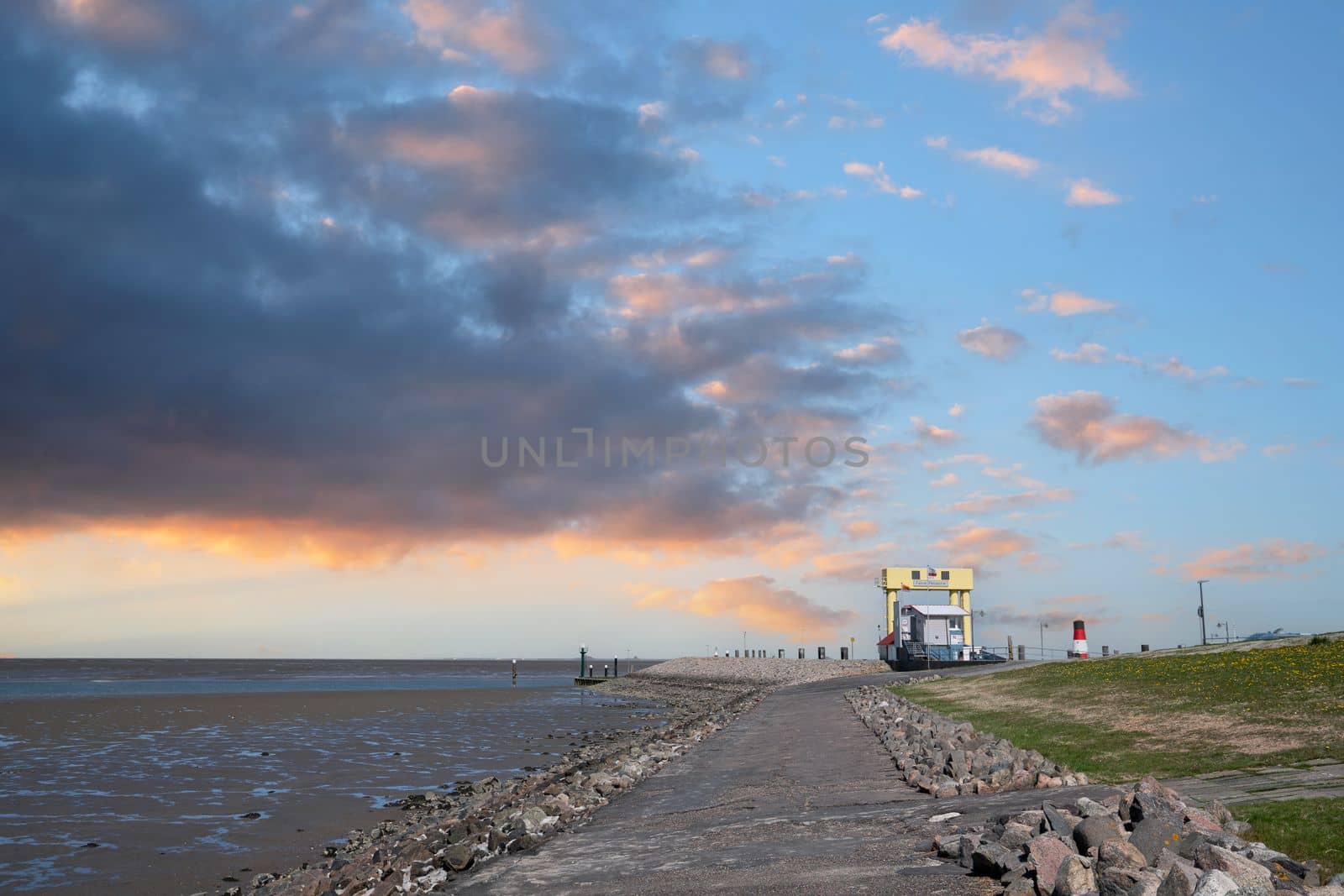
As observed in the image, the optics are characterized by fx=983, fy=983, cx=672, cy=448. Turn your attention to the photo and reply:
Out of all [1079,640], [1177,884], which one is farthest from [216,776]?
[1079,640]

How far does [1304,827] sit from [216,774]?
84.2ft

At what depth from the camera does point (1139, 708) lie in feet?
73.6

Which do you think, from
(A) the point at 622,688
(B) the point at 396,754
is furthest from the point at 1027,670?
(A) the point at 622,688

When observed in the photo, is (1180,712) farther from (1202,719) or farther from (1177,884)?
(1177,884)

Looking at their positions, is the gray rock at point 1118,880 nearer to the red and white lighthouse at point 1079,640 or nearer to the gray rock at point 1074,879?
the gray rock at point 1074,879

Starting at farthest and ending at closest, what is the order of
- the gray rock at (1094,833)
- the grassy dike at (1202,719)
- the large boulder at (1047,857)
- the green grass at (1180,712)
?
the green grass at (1180,712) → the grassy dike at (1202,719) → the gray rock at (1094,833) → the large boulder at (1047,857)

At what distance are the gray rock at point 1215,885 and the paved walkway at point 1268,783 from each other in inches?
231

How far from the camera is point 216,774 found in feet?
87.5

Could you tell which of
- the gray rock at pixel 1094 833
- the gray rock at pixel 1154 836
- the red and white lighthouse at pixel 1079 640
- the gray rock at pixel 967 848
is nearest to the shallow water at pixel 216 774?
the gray rock at pixel 967 848

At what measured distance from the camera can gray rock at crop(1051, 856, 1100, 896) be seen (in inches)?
288

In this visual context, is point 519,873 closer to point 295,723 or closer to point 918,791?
point 918,791

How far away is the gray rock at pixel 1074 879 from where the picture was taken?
7.32 meters

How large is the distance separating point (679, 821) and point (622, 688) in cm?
7540

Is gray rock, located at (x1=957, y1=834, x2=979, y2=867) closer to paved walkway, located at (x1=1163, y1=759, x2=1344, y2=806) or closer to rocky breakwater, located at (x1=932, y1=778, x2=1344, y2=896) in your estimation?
rocky breakwater, located at (x1=932, y1=778, x2=1344, y2=896)
